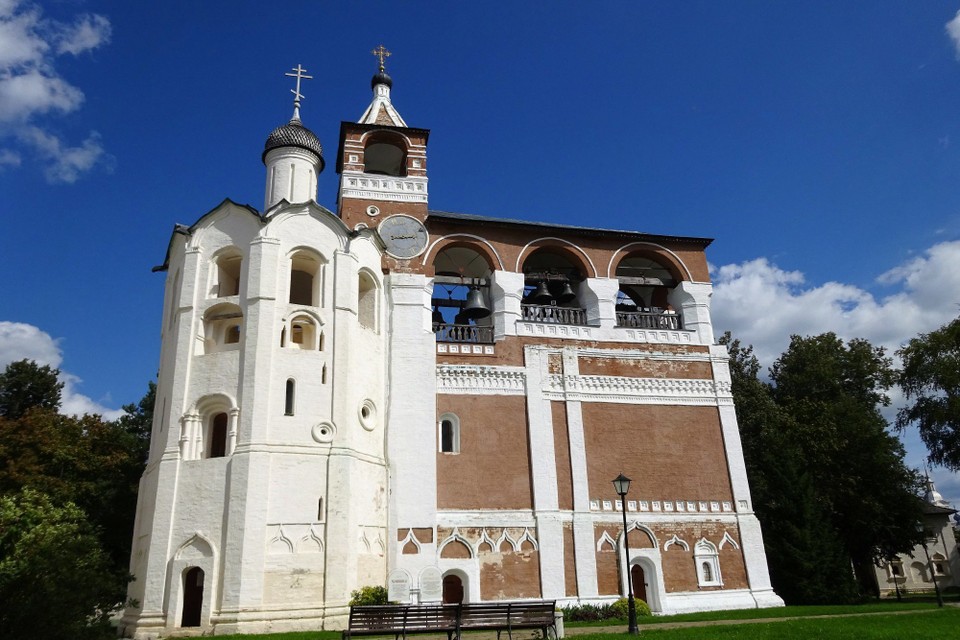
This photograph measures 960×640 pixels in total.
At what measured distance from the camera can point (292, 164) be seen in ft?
74.3

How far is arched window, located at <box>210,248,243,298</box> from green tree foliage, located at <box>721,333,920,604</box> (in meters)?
19.0

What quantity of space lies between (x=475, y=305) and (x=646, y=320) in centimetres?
635

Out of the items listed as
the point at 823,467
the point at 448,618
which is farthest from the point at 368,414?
the point at 823,467

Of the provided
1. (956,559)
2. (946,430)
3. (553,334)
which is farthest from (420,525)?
(956,559)

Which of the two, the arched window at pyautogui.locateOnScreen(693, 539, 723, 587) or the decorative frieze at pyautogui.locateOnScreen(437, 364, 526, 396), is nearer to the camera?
the arched window at pyautogui.locateOnScreen(693, 539, 723, 587)

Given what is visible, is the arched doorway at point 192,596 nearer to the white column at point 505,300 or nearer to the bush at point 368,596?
the bush at point 368,596

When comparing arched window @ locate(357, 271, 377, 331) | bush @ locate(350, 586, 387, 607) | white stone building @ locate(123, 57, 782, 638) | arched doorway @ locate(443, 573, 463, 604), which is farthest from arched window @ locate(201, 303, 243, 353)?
arched doorway @ locate(443, 573, 463, 604)

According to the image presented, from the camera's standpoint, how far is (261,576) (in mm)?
16203

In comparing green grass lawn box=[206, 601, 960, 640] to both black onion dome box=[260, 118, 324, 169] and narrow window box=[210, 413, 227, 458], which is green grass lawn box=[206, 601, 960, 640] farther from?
black onion dome box=[260, 118, 324, 169]

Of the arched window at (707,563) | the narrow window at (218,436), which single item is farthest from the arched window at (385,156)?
the arched window at (707,563)

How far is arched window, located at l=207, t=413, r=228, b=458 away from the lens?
1848 centimetres

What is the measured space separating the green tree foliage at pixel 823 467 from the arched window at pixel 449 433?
11490 millimetres

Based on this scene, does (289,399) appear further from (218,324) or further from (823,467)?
(823,467)

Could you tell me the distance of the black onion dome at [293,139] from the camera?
2278cm
